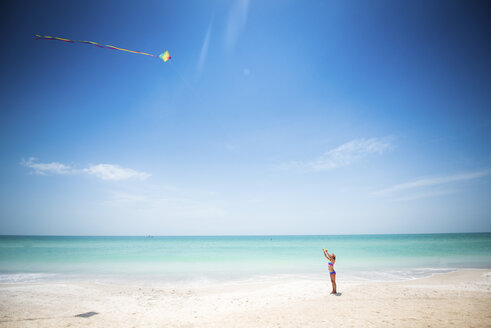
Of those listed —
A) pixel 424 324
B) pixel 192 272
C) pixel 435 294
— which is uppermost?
pixel 424 324

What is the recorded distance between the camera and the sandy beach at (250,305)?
239 inches

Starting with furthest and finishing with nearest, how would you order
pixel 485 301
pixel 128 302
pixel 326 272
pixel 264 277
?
pixel 326 272
pixel 264 277
pixel 128 302
pixel 485 301

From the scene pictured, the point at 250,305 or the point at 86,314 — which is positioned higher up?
the point at 86,314

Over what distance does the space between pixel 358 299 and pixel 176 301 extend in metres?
6.95

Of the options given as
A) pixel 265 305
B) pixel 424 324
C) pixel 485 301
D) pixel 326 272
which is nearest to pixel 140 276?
pixel 265 305

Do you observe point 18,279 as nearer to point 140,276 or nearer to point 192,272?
point 140,276

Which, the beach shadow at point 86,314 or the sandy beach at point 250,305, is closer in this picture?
the sandy beach at point 250,305

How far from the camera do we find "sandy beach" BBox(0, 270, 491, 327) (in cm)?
607

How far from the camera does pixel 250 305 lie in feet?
25.9

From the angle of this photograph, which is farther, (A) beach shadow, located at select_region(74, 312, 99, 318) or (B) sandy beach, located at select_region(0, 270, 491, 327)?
(A) beach shadow, located at select_region(74, 312, 99, 318)

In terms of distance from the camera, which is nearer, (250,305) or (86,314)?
(86,314)

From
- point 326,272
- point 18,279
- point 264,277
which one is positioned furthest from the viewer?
point 326,272

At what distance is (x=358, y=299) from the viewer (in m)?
8.06

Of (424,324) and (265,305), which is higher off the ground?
(424,324)
